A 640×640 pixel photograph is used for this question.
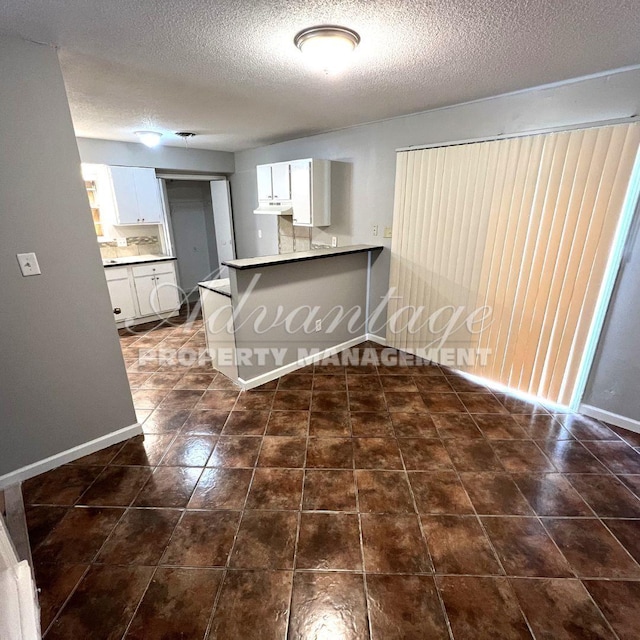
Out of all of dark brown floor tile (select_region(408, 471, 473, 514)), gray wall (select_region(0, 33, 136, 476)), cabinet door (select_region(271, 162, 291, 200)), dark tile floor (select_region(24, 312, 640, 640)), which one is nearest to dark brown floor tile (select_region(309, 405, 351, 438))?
dark tile floor (select_region(24, 312, 640, 640))

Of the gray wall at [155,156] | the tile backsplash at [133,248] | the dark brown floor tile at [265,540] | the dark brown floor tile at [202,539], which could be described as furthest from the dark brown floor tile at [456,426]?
the gray wall at [155,156]

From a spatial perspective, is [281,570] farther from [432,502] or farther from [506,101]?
[506,101]

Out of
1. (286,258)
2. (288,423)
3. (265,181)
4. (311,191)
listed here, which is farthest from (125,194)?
(288,423)

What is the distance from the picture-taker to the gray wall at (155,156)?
161 inches

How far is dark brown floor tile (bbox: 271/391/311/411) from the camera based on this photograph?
278 centimetres

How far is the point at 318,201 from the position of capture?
3785 millimetres

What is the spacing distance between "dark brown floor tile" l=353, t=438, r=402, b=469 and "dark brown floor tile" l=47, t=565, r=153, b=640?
1.24m

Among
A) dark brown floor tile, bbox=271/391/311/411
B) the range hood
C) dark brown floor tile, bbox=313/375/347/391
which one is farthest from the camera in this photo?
the range hood

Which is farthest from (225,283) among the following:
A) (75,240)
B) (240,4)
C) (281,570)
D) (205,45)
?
(281,570)

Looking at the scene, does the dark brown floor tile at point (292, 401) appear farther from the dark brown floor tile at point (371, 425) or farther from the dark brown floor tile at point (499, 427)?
the dark brown floor tile at point (499, 427)

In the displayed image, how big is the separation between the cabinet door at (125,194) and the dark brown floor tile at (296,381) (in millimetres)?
3099

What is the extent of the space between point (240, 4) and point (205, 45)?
443 millimetres

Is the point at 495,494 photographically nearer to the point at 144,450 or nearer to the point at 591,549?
the point at 591,549

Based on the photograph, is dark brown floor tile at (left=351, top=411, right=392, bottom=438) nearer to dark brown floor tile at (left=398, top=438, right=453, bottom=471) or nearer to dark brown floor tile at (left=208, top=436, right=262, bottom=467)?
dark brown floor tile at (left=398, top=438, right=453, bottom=471)
